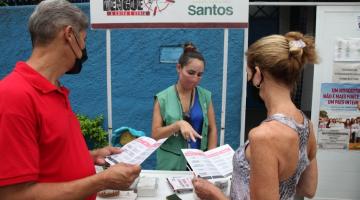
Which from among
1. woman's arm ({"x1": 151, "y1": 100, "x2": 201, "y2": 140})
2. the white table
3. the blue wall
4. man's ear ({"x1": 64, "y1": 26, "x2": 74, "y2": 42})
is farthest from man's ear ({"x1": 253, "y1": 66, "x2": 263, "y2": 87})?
the blue wall

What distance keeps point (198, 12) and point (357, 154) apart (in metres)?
2.23

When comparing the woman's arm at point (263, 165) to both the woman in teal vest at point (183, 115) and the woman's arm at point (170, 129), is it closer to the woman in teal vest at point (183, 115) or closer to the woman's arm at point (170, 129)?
the woman's arm at point (170, 129)

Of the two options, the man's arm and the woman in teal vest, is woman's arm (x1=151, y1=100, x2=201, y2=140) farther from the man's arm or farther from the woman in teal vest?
the man's arm

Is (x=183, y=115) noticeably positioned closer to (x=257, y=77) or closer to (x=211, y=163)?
(x=211, y=163)

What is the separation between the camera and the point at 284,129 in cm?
142

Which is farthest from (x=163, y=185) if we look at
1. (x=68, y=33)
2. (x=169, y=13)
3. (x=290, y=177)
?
(x=169, y=13)

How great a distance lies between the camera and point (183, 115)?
2.78 meters

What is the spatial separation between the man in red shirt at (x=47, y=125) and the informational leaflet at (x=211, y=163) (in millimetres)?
507

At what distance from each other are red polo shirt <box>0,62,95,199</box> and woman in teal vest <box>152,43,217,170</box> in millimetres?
1198

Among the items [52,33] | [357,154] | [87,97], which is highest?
[52,33]

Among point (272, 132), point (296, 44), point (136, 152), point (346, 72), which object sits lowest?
point (136, 152)

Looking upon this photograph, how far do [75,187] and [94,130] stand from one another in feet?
10.7

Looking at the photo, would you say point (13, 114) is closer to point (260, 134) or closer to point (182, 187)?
point (260, 134)

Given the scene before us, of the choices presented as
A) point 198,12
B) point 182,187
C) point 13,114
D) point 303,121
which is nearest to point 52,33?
point 13,114
